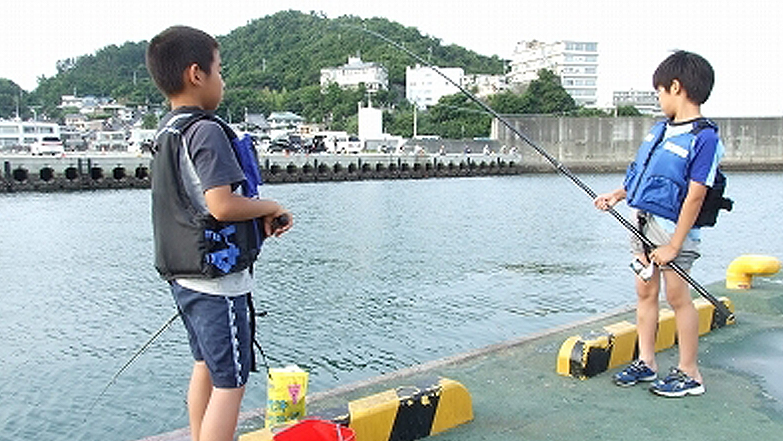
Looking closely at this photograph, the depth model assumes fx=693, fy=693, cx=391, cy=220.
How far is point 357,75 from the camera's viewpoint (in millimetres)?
123625

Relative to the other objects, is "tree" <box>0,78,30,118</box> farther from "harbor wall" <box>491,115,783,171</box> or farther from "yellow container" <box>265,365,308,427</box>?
"yellow container" <box>265,365,308,427</box>

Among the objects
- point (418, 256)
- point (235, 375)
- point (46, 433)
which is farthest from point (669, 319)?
point (418, 256)

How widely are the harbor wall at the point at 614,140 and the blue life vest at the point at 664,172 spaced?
54281 millimetres

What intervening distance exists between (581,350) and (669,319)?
1.02m

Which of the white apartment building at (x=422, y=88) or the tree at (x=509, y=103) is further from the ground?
the white apartment building at (x=422, y=88)

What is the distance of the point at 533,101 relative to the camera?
3666 inches

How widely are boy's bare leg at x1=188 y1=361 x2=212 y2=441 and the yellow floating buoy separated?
575 cm

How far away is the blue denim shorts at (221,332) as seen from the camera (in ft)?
7.80

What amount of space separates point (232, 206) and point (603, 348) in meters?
2.73

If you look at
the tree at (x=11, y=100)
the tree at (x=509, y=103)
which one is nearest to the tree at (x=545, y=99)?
the tree at (x=509, y=103)

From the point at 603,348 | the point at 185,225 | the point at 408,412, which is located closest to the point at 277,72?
the point at 603,348

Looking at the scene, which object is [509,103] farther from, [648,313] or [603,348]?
[648,313]

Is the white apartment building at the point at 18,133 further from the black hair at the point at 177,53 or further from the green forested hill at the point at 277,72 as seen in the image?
the black hair at the point at 177,53

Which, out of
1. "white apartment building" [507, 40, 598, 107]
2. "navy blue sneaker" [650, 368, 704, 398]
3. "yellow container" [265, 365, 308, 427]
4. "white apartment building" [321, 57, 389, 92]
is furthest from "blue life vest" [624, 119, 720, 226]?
"white apartment building" [321, 57, 389, 92]
